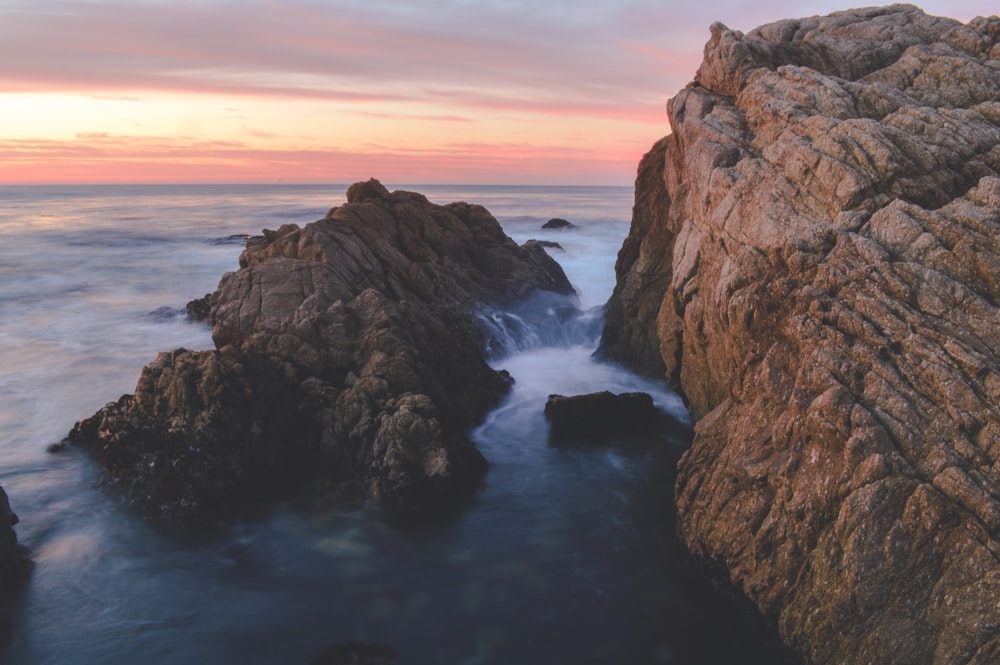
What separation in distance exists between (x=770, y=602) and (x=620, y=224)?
7037 centimetres

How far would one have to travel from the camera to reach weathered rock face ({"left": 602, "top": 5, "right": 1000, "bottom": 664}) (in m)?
11.1

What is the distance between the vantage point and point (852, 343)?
13.0m

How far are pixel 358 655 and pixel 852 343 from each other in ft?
35.0

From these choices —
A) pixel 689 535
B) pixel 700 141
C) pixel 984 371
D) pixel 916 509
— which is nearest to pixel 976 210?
pixel 984 371

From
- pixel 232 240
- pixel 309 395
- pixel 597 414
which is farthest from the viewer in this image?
pixel 232 240

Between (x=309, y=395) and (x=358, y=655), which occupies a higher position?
(x=309, y=395)

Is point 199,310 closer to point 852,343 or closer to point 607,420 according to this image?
point 607,420

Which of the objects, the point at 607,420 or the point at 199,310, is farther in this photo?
the point at 199,310

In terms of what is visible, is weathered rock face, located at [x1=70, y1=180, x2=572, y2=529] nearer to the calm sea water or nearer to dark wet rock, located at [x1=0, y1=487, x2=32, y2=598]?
the calm sea water

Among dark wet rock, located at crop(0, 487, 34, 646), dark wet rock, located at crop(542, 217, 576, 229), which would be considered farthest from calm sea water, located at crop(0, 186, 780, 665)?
dark wet rock, located at crop(542, 217, 576, 229)

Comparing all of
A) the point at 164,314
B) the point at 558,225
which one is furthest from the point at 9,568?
the point at 558,225

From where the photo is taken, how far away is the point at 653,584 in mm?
15406

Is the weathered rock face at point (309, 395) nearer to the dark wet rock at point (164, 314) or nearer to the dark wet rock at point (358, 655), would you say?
the dark wet rock at point (358, 655)

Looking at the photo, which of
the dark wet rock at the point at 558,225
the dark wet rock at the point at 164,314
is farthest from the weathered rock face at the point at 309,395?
the dark wet rock at the point at 558,225
